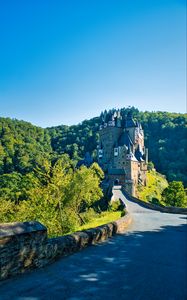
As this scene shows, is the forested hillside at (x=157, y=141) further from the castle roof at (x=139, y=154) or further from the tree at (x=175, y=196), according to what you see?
the tree at (x=175, y=196)

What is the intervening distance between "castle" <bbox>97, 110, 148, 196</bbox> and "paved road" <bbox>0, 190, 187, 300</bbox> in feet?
194

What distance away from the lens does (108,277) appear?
246 inches

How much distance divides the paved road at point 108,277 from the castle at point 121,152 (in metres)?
59.3

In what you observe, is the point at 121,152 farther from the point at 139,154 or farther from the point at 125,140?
the point at 139,154

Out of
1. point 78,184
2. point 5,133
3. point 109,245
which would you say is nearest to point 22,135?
point 5,133

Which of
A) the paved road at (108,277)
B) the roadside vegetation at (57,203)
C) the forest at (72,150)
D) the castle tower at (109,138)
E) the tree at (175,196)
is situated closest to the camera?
the paved road at (108,277)

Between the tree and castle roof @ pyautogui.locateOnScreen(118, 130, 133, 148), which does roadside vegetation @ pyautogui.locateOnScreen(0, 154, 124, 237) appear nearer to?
the tree

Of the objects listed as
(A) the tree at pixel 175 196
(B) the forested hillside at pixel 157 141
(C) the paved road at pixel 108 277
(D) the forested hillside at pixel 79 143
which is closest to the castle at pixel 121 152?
(A) the tree at pixel 175 196

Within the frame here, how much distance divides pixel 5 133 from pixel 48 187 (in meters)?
119

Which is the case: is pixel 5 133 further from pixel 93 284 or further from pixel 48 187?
pixel 93 284

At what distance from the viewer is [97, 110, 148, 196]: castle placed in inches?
2793

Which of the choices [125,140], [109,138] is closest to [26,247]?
[125,140]

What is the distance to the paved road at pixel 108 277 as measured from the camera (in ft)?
16.7

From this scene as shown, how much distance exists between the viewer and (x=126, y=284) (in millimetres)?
5930
